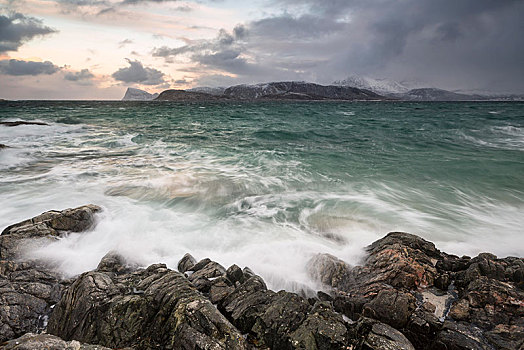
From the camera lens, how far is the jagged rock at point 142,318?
3.27 metres

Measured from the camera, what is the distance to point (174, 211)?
8930mm

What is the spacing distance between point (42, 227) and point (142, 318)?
3.90m

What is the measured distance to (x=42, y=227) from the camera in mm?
5906

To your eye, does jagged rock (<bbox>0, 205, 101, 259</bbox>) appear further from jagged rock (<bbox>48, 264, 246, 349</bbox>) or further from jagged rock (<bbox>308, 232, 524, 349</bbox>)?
jagged rock (<bbox>308, 232, 524, 349</bbox>)

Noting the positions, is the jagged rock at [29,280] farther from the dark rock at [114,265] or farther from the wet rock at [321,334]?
the wet rock at [321,334]

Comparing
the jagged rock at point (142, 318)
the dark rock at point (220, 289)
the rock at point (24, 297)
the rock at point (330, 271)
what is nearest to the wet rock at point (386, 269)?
the rock at point (330, 271)

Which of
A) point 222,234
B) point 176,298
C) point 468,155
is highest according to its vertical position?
point 468,155

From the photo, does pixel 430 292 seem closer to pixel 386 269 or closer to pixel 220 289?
pixel 386 269

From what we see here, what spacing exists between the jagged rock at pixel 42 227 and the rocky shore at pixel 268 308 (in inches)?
6.1

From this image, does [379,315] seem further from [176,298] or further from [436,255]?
[176,298]

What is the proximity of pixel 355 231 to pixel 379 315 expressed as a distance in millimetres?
3915

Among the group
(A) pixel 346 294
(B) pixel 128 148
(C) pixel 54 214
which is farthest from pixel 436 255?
(B) pixel 128 148

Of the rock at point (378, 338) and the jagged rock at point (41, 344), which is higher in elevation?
the jagged rock at point (41, 344)

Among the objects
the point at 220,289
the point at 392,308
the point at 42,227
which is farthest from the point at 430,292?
the point at 42,227
